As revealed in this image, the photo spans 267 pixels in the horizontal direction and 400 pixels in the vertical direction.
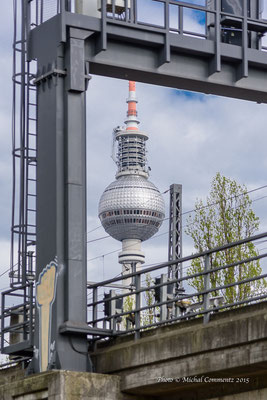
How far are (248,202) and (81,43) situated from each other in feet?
104

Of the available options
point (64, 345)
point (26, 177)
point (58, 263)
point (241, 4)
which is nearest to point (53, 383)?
point (64, 345)

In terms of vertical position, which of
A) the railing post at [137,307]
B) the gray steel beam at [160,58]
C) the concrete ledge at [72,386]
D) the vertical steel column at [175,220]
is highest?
the vertical steel column at [175,220]

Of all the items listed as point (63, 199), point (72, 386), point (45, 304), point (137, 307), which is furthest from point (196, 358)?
point (63, 199)

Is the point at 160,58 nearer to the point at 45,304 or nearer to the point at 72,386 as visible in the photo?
the point at 45,304

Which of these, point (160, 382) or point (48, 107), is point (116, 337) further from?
point (48, 107)

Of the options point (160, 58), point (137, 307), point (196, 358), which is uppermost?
point (160, 58)

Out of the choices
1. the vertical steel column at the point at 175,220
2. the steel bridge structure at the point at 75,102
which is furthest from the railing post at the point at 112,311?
the vertical steel column at the point at 175,220

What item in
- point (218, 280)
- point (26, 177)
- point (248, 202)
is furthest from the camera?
point (248, 202)


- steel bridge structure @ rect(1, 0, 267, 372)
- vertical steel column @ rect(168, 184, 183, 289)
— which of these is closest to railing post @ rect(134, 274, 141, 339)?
steel bridge structure @ rect(1, 0, 267, 372)

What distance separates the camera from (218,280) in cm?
4612

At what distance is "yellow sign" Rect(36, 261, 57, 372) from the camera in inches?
762

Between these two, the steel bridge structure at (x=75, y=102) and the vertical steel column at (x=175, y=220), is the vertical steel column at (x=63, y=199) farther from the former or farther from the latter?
the vertical steel column at (x=175, y=220)

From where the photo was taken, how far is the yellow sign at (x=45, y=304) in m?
19.3

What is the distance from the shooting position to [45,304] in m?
19.6
